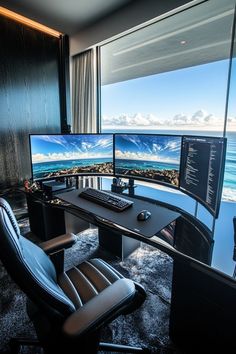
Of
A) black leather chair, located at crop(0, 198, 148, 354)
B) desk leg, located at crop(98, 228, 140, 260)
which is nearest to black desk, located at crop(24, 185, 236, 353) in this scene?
black leather chair, located at crop(0, 198, 148, 354)

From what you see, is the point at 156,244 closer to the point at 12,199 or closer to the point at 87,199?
the point at 87,199

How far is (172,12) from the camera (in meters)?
1.86

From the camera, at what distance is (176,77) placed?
227 centimetres

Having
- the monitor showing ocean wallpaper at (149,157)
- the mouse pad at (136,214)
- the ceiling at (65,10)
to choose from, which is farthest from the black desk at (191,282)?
the ceiling at (65,10)

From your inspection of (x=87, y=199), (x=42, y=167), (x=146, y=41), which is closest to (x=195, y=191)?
(x=87, y=199)

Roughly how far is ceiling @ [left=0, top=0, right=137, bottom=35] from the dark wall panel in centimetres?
22

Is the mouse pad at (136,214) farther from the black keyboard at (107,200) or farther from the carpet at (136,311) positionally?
the carpet at (136,311)

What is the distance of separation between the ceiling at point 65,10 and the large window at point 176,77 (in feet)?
1.12

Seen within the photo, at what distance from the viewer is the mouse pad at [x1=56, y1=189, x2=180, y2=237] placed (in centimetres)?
118

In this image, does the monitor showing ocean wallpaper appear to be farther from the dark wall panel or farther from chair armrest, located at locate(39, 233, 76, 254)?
the dark wall panel

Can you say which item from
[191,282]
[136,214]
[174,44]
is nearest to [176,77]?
[174,44]

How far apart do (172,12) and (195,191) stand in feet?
5.54

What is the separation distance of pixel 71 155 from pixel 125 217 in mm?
1055

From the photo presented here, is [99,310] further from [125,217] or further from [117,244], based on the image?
[117,244]
